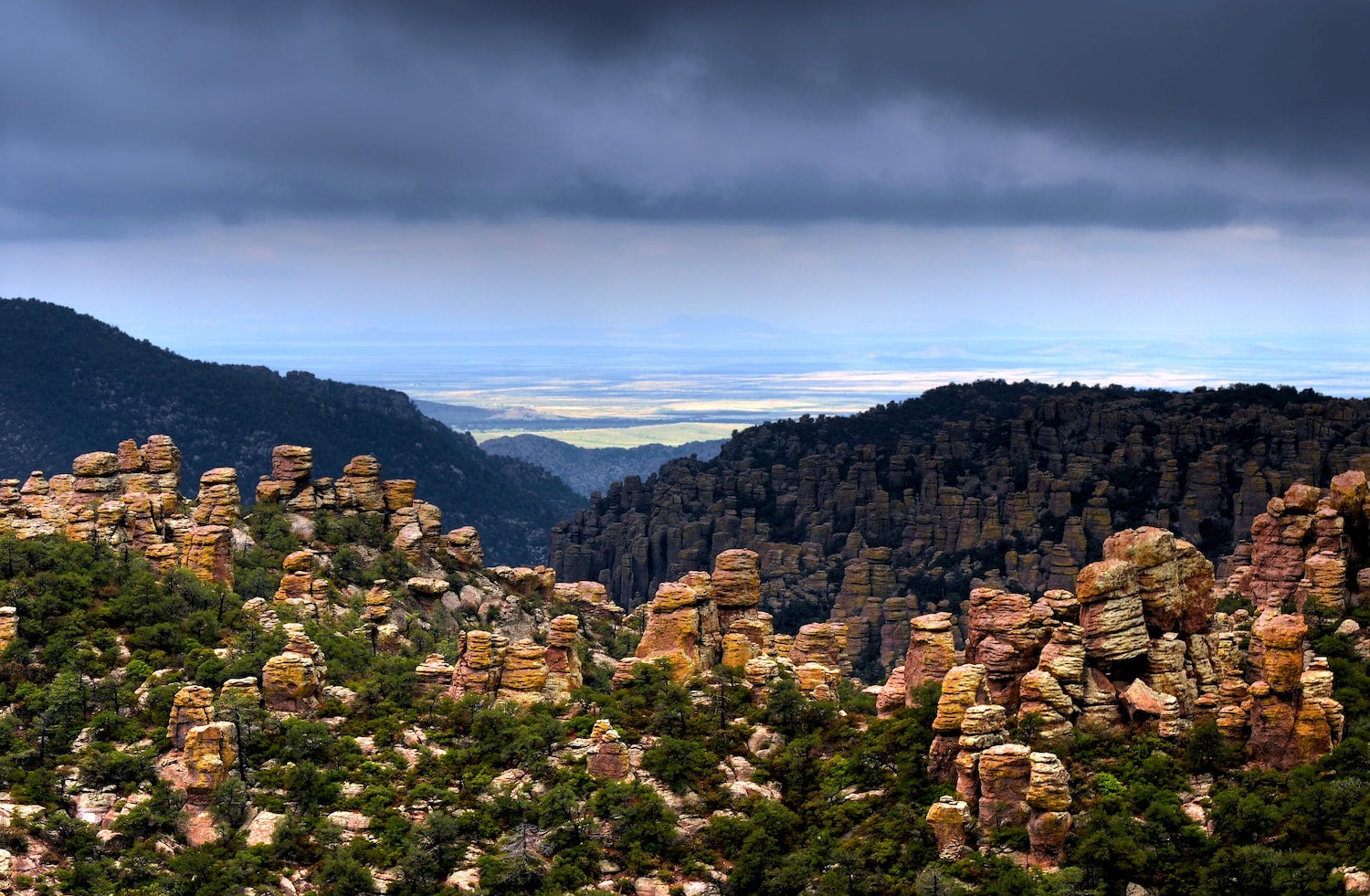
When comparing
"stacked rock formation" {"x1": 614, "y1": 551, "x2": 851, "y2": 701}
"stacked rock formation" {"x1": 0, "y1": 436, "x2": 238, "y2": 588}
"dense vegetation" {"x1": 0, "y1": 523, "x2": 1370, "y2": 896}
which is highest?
"stacked rock formation" {"x1": 0, "y1": 436, "x2": 238, "y2": 588}

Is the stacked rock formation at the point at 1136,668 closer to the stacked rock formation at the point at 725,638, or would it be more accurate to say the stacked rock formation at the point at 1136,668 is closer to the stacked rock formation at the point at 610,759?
the stacked rock formation at the point at 725,638

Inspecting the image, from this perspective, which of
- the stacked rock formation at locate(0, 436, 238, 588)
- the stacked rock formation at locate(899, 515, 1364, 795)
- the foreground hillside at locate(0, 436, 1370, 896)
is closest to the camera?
the foreground hillside at locate(0, 436, 1370, 896)

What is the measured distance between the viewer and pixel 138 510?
269ft

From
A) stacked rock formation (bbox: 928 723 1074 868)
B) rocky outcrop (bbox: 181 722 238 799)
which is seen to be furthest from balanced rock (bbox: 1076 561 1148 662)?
rocky outcrop (bbox: 181 722 238 799)

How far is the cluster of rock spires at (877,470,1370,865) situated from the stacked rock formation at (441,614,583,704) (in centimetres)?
1445

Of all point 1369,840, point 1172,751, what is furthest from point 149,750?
point 1369,840

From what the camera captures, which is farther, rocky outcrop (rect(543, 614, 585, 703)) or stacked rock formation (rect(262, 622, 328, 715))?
rocky outcrop (rect(543, 614, 585, 703))

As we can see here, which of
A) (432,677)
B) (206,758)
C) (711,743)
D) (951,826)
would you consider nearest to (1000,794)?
(951,826)

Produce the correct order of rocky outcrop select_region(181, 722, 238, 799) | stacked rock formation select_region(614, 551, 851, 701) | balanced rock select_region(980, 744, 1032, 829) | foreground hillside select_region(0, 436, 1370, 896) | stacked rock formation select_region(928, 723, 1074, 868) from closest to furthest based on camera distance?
1. stacked rock formation select_region(928, 723, 1074, 868)
2. foreground hillside select_region(0, 436, 1370, 896)
3. balanced rock select_region(980, 744, 1032, 829)
4. rocky outcrop select_region(181, 722, 238, 799)
5. stacked rock formation select_region(614, 551, 851, 701)

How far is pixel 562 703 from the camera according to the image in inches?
2591

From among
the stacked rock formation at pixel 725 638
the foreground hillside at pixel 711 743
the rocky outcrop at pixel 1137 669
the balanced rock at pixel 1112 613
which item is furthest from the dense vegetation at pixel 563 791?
the balanced rock at pixel 1112 613

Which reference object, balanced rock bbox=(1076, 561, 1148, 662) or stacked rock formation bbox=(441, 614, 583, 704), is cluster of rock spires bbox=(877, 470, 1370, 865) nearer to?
balanced rock bbox=(1076, 561, 1148, 662)

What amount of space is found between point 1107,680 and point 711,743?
15834 millimetres

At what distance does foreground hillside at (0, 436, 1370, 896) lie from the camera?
49844mm
